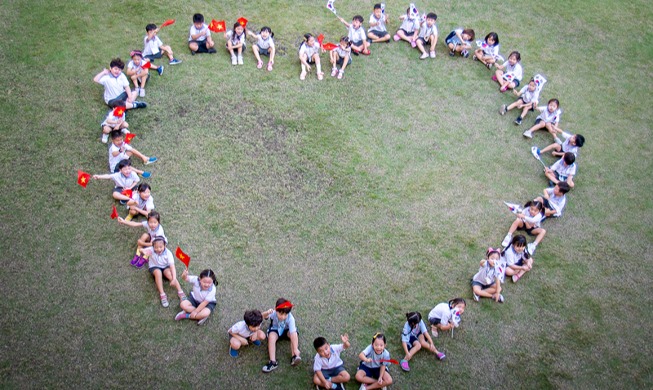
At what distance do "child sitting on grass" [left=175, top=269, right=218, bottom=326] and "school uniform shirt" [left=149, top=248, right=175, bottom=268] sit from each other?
1.33 feet

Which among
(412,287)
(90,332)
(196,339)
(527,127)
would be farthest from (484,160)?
(90,332)

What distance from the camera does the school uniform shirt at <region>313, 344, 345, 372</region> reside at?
20.0ft

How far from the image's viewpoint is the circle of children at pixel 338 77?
627 centimetres

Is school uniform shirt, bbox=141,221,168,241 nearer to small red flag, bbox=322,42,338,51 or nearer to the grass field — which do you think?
the grass field

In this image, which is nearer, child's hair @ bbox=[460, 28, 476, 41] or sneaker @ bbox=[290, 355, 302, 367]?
sneaker @ bbox=[290, 355, 302, 367]

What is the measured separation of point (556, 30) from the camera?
39.3 feet

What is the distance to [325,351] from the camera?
6012 mm

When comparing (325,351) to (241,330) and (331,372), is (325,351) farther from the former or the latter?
(241,330)

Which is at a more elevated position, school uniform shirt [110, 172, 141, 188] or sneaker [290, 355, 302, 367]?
school uniform shirt [110, 172, 141, 188]

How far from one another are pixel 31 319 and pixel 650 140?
33.4 feet

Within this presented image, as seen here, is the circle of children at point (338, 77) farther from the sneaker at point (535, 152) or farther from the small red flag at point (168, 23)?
the small red flag at point (168, 23)

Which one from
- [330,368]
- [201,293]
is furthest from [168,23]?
[330,368]

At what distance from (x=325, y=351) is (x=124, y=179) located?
150 inches

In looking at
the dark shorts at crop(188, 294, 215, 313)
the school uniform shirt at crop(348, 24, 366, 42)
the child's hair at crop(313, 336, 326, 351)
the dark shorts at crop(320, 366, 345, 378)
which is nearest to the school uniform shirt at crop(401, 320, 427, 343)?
the dark shorts at crop(320, 366, 345, 378)
